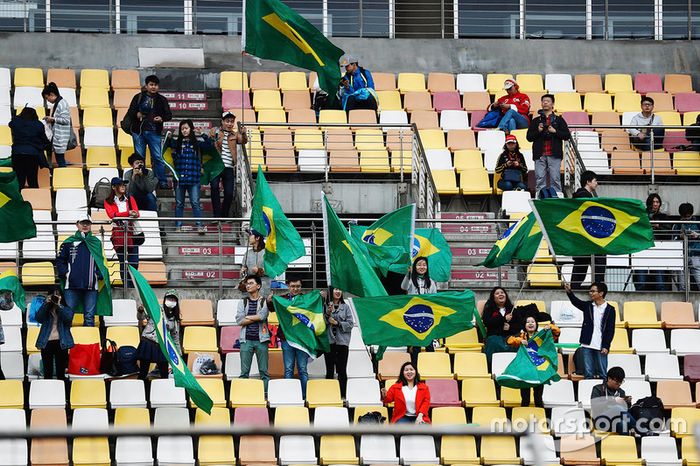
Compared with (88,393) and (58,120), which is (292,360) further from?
(58,120)

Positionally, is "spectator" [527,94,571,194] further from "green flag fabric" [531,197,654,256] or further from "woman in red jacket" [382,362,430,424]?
"woman in red jacket" [382,362,430,424]

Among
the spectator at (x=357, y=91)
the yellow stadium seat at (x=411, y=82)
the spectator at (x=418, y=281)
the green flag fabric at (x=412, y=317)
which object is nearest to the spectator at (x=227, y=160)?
the spectator at (x=357, y=91)

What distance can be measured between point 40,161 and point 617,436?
9.70 metres

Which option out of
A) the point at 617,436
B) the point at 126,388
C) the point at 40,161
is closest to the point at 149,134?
the point at 40,161

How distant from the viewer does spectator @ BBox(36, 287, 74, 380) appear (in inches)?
893

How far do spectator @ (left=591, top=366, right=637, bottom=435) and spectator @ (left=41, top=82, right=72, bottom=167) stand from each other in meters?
9.44

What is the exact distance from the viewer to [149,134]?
27.9 meters

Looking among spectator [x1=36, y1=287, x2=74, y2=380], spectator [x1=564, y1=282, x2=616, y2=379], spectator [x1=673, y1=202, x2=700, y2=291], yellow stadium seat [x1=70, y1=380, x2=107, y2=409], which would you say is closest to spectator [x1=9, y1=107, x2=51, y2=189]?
spectator [x1=36, y1=287, x2=74, y2=380]

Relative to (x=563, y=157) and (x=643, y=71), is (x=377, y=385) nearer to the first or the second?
(x=563, y=157)

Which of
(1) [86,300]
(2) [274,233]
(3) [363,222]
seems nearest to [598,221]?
(2) [274,233]

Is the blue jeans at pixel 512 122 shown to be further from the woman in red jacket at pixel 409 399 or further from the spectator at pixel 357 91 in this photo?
the woman in red jacket at pixel 409 399

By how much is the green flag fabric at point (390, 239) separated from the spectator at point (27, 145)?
5.46m

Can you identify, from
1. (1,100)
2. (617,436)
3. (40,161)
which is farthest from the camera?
(1,100)

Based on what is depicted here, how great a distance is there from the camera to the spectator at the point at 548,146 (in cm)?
2733
